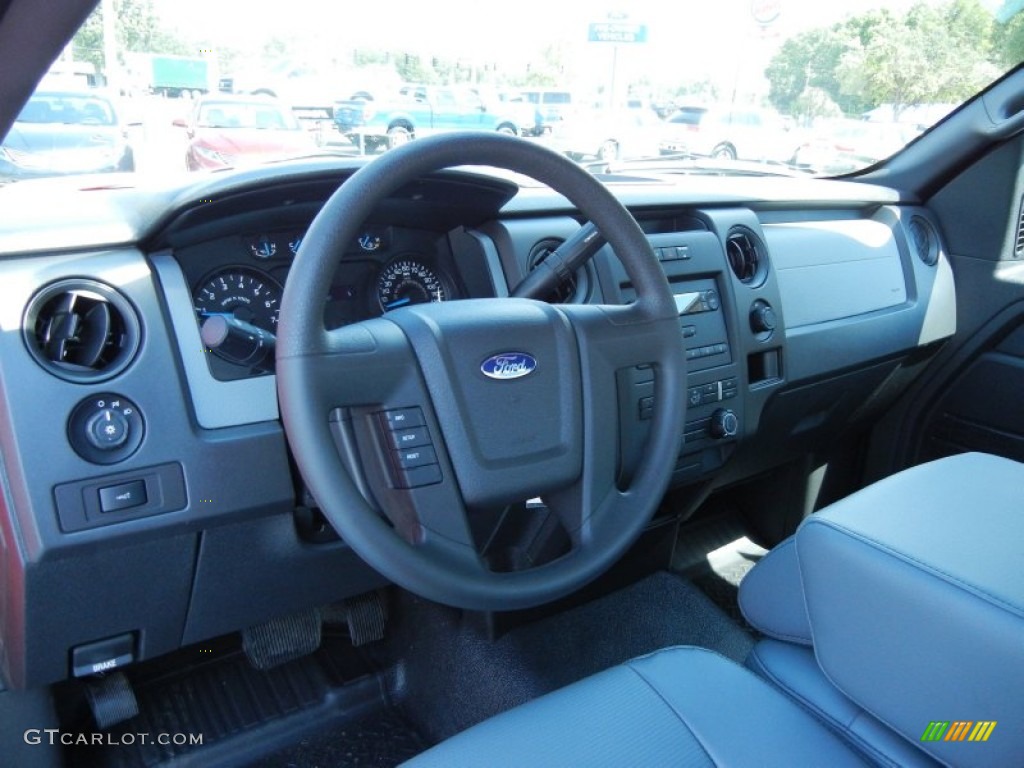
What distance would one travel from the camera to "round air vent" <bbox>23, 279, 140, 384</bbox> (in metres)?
1.21

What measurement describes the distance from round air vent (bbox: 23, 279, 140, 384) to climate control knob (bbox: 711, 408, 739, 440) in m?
1.21

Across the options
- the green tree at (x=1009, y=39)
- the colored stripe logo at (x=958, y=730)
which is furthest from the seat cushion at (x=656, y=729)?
the green tree at (x=1009, y=39)

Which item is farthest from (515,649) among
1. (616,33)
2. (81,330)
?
(616,33)

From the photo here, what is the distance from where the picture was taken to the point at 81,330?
126 cm

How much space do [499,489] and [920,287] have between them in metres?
1.90

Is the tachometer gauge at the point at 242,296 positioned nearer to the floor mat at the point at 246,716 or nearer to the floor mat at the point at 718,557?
the floor mat at the point at 246,716

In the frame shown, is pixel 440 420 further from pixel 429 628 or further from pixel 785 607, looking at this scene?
pixel 429 628

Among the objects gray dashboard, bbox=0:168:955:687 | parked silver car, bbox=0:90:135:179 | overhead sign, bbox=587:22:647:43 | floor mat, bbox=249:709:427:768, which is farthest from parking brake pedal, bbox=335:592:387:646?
overhead sign, bbox=587:22:647:43

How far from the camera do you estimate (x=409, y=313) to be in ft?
4.05

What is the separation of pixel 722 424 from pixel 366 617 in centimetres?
96

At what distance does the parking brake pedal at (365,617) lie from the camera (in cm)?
202

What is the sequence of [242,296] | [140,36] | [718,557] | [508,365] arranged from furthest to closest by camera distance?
1. [718,557]
2. [140,36]
3. [242,296]
4. [508,365]

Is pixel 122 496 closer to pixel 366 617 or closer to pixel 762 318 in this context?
pixel 366 617

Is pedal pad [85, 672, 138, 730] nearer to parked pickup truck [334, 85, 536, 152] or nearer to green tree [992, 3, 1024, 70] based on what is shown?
parked pickup truck [334, 85, 536, 152]
